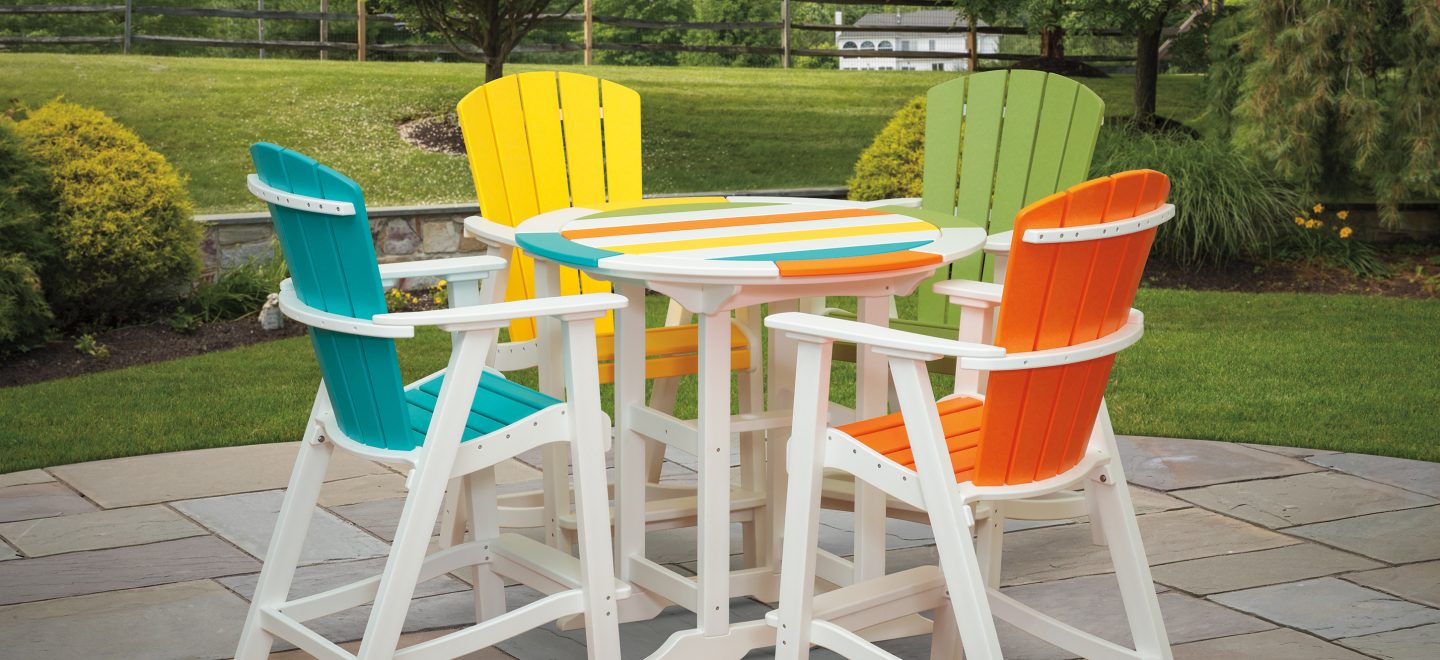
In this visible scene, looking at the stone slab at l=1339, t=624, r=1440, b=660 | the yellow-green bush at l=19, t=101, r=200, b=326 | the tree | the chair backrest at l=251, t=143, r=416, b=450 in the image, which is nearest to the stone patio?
the stone slab at l=1339, t=624, r=1440, b=660

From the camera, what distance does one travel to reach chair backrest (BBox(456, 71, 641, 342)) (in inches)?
136

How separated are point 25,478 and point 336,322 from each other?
86.2 inches

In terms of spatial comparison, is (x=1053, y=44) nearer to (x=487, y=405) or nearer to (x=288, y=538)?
(x=487, y=405)

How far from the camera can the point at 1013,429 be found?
2086 mm

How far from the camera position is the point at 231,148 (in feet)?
28.8

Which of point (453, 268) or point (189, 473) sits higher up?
point (453, 268)

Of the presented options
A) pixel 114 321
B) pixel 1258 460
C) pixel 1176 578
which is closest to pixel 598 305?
pixel 1176 578

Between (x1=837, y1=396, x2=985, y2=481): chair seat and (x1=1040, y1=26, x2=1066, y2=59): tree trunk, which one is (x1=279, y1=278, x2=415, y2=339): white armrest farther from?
(x1=1040, y1=26, x2=1066, y2=59): tree trunk

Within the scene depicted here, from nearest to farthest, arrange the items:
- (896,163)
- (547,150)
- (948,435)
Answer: (948,435) → (547,150) → (896,163)

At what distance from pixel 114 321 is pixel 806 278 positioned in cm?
479

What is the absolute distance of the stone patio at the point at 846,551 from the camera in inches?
107

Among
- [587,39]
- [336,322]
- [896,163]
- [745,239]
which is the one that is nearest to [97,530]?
[336,322]

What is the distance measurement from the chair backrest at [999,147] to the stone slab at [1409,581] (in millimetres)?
1174

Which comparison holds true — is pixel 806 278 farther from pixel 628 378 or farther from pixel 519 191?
pixel 519 191
